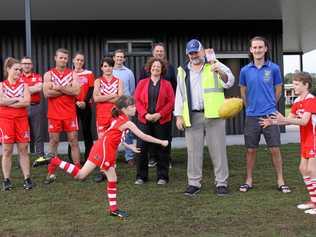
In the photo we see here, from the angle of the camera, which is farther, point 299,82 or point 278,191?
point 278,191

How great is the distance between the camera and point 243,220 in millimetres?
5191

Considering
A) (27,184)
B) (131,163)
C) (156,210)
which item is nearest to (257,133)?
(156,210)

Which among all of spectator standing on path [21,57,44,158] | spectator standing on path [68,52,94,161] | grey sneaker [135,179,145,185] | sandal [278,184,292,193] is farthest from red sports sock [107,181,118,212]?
spectator standing on path [21,57,44,158]

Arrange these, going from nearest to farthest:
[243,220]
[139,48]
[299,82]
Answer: [243,220]
[299,82]
[139,48]

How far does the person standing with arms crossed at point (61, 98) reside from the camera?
7305mm

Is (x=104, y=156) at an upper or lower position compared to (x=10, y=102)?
lower

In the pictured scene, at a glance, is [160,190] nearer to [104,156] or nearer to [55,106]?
[104,156]

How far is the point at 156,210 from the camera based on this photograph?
5664mm

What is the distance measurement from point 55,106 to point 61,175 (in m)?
1.14

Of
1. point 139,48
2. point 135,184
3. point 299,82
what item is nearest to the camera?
point 299,82

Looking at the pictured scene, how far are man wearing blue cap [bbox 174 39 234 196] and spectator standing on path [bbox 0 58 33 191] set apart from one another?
2014 mm

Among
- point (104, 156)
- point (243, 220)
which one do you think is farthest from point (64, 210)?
point (243, 220)

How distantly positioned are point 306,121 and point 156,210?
1850mm

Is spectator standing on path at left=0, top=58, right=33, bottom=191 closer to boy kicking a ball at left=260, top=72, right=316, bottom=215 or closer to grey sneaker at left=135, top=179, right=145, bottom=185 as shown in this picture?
grey sneaker at left=135, top=179, right=145, bottom=185
